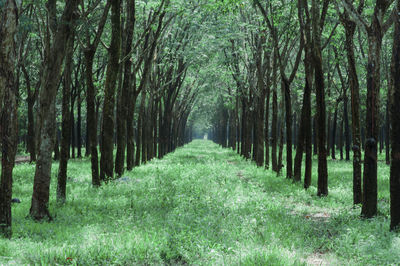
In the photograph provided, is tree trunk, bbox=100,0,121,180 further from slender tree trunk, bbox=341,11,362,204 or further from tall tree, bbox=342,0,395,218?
tall tree, bbox=342,0,395,218

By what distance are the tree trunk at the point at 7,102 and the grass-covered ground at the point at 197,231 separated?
1.98 feet

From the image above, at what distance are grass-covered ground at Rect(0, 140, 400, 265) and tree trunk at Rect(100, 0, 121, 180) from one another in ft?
6.66

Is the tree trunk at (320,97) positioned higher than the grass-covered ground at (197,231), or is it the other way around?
the tree trunk at (320,97)

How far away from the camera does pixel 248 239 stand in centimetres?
685

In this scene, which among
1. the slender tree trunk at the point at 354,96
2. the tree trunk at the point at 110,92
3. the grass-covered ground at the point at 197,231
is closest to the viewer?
the grass-covered ground at the point at 197,231

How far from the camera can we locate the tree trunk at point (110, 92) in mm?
12727

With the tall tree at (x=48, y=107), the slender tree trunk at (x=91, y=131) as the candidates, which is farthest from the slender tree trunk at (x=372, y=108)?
Result: the slender tree trunk at (x=91, y=131)

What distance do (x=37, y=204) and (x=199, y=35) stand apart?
18005mm

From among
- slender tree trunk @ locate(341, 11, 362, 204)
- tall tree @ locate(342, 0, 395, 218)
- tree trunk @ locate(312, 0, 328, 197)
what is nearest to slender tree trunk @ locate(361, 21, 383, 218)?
tall tree @ locate(342, 0, 395, 218)

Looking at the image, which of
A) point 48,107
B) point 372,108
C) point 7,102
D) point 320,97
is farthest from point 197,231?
point 320,97

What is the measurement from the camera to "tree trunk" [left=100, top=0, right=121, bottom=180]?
12.7 meters

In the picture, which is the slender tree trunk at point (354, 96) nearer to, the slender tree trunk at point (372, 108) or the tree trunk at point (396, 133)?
the slender tree trunk at point (372, 108)

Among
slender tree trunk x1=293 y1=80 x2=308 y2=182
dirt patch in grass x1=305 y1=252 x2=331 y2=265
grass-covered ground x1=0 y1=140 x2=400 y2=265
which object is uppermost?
slender tree trunk x1=293 y1=80 x2=308 y2=182

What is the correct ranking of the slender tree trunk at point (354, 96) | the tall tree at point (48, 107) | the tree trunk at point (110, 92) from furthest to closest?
the tree trunk at point (110, 92), the slender tree trunk at point (354, 96), the tall tree at point (48, 107)
